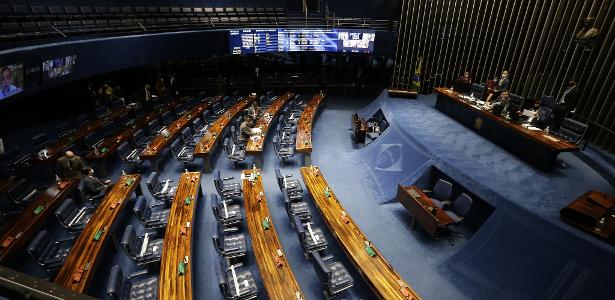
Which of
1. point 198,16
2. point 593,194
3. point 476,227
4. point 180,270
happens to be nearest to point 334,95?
point 198,16

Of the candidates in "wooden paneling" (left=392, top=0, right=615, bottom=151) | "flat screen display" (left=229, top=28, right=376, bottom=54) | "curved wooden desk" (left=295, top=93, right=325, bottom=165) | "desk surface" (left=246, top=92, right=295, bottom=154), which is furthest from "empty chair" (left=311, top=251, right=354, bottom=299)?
"flat screen display" (left=229, top=28, right=376, bottom=54)

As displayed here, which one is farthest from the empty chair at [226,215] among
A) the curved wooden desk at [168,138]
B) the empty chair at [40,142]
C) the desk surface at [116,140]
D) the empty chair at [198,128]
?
the empty chair at [40,142]

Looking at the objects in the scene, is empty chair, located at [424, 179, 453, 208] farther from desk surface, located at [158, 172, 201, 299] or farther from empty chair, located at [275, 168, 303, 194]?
desk surface, located at [158, 172, 201, 299]

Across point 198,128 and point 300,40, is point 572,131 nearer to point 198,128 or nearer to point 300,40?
point 300,40

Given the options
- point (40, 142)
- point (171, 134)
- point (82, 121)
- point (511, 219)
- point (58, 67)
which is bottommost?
point (511, 219)

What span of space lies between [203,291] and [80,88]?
46.0ft

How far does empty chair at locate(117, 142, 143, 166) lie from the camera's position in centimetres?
961

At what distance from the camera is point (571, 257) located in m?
5.82

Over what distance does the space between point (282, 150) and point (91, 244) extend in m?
6.10

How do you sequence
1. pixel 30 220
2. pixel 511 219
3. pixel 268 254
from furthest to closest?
pixel 511 219 → pixel 30 220 → pixel 268 254

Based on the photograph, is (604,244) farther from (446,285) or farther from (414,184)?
(414,184)

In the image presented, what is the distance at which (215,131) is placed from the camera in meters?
11.6

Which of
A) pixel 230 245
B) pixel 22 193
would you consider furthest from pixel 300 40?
pixel 22 193

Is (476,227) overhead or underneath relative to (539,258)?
underneath
